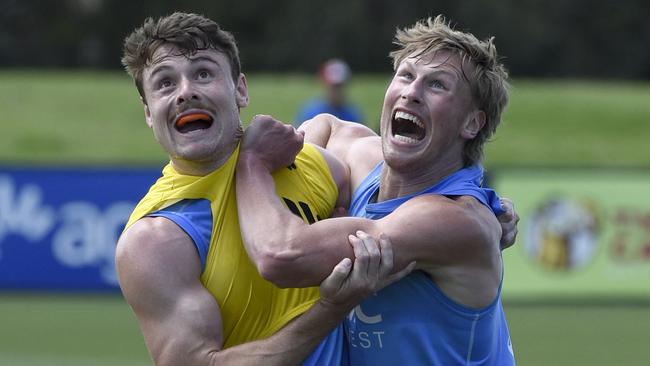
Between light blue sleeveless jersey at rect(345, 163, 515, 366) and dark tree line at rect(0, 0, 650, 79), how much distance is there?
38285 mm

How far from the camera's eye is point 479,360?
16.7 ft

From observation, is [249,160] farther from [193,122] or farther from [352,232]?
[352,232]

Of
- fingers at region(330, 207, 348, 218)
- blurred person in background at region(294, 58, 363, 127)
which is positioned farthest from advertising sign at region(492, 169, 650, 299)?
fingers at region(330, 207, 348, 218)

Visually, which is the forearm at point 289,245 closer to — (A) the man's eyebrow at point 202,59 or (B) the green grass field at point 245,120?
(A) the man's eyebrow at point 202,59

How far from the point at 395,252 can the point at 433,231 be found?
161 millimetres

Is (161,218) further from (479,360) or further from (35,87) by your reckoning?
(35,87)

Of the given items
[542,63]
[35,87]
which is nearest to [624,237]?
[35,87]

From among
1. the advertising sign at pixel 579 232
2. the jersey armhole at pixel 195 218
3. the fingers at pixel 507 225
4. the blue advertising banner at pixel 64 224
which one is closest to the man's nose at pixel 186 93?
the jersey armhole at pixel 195 218

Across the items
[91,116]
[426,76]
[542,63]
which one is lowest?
[542,63]

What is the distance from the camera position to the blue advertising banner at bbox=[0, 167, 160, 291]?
530 inches

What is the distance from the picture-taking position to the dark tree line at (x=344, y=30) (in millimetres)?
44781

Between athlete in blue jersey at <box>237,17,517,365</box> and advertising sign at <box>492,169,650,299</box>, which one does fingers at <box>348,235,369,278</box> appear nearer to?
athlete in blue jersey at <box>237,17,517,365</box>

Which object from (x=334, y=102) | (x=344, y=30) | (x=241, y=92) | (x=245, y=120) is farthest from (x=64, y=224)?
(x=344, y=30)

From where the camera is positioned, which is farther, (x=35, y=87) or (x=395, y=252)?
(x=35, y=87)
